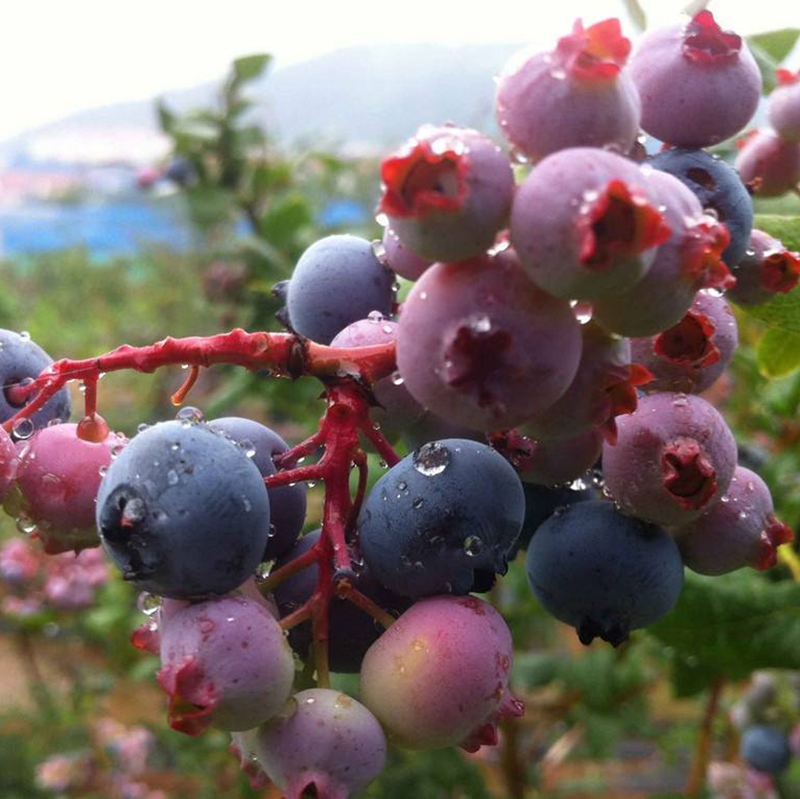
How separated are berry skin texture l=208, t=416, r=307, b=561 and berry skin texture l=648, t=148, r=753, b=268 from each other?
15.5 inches

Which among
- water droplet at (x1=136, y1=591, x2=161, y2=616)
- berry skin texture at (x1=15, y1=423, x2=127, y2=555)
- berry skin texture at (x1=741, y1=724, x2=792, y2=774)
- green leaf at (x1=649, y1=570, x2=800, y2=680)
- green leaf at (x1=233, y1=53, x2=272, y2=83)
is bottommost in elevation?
berry skin texture at (x1=741, y1=724, x2=792, y2=774)

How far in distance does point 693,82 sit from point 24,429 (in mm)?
633

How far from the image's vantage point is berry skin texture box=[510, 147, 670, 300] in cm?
52

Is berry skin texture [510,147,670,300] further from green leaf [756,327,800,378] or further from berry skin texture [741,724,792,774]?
berry skin texture [741,724,792,774]

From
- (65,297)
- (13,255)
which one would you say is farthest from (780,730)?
(13,255)

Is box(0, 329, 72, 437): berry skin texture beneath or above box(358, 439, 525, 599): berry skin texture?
above

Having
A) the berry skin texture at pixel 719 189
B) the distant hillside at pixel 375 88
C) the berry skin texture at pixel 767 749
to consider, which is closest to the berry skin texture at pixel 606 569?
the berry skin texture at pixel 719 189

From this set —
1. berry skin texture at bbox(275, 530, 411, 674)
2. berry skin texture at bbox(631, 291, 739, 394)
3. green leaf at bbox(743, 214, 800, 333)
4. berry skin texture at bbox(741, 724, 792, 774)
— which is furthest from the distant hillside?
berry skin texture at bbox(275, 530, 411, 674)

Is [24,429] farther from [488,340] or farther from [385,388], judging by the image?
[488,340]

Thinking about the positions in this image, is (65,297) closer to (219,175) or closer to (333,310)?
(219,175)

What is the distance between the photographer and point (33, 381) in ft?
2.56

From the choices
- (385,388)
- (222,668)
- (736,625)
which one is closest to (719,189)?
(385,388)

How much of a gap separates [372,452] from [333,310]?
0.42ft

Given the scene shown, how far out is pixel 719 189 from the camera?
796 mm
